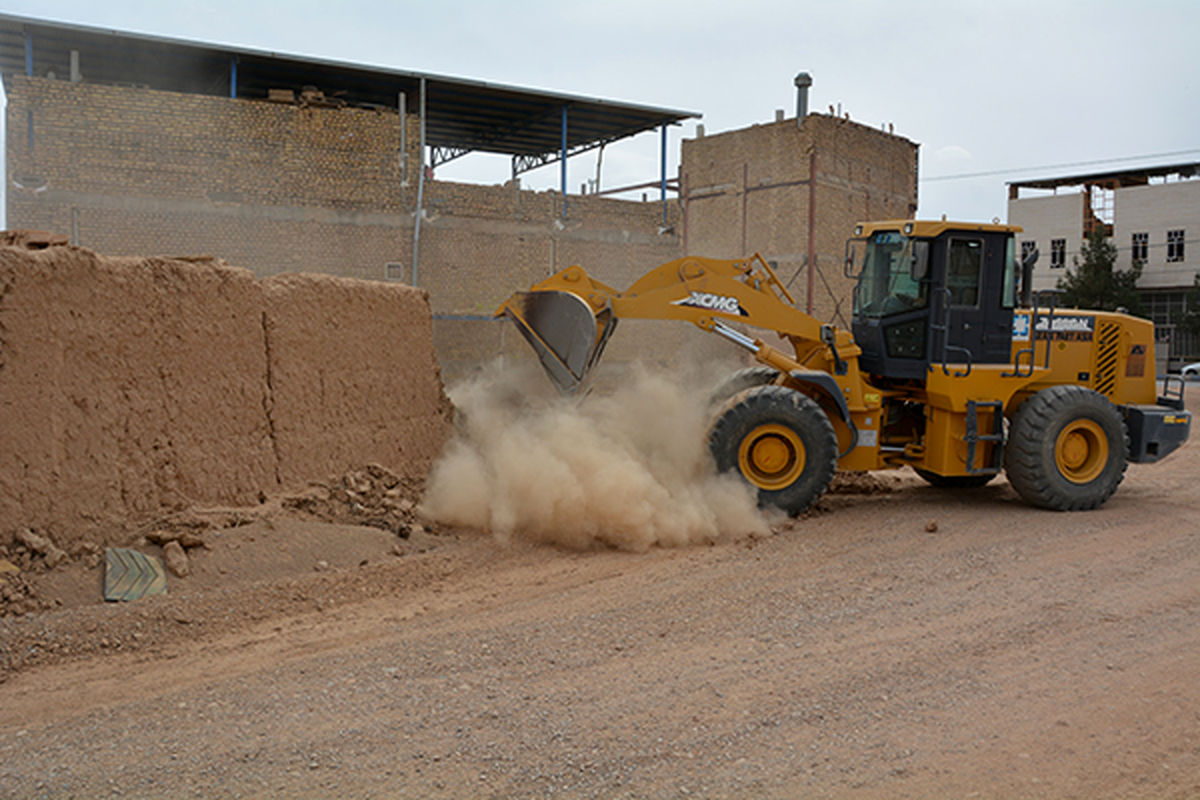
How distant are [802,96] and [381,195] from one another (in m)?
10.9

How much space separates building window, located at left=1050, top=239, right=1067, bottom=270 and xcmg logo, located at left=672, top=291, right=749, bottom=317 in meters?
40.6

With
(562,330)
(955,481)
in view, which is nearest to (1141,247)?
(955,481)

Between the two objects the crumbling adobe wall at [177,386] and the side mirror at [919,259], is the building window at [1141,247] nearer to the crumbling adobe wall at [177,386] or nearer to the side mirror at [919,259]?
the side mirror at [919,259]

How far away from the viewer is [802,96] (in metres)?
22.0

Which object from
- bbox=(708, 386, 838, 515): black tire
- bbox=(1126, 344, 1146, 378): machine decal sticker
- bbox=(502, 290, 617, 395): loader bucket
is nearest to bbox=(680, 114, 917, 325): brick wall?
bbox=(1126, 344, 1146, 378): machine decal sticker

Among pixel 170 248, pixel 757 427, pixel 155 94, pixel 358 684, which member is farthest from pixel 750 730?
pixel 155 94

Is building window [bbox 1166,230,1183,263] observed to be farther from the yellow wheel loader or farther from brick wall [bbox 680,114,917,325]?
the yellow wheel loader

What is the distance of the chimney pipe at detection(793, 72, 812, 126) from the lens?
21.9 meters

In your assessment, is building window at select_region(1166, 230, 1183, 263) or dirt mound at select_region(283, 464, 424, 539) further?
building window at select_region(1166, 230, 1183, 263)

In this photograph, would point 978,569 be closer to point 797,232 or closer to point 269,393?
point 269,393

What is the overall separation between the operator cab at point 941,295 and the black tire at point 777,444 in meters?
1.32

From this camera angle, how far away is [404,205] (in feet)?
59.5

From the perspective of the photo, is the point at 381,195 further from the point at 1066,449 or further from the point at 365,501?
the point at 1066,449

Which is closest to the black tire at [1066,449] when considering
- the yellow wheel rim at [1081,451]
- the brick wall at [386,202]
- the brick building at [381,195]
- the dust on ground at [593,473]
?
the yellow wheel rim at [1081,451]
